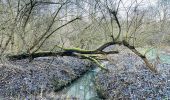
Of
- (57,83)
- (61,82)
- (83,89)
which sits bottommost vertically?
(83,89)

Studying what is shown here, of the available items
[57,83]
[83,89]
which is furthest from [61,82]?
[83,89]

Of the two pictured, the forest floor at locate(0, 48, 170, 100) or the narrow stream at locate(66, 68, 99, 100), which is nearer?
the forest floor at locate(0, 48, 170, 100)

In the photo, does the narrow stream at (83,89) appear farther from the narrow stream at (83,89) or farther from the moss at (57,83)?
the moss at (57,83)

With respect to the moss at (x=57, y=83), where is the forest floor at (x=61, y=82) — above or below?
above

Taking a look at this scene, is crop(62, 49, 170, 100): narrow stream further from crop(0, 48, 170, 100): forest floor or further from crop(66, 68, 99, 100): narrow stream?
crop(0, 48, 170, 100): forest floor

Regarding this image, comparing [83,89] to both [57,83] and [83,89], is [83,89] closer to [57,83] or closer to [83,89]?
[83,89]

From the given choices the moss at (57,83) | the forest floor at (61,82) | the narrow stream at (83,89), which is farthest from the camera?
the moss at (57,83)

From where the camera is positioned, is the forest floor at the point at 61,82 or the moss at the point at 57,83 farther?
the moss at the point at 57,83

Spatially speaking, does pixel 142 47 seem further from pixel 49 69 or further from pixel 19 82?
pixel 19 82

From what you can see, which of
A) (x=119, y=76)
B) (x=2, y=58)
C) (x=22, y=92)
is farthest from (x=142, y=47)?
(x=22, y=92)

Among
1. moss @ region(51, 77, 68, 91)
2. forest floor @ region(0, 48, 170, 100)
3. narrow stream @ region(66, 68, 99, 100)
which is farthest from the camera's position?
moss @ region(51, 77, 68, 91)

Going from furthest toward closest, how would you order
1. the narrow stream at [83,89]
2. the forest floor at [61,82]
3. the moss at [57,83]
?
the moss at [57,83] → the narrow stream at [83,89] → the forest floor at [61,82]

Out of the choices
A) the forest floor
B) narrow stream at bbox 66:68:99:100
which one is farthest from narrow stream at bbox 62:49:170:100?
the forest floor

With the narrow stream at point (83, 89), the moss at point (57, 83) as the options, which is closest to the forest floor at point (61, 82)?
the moss at point (57, 83)
